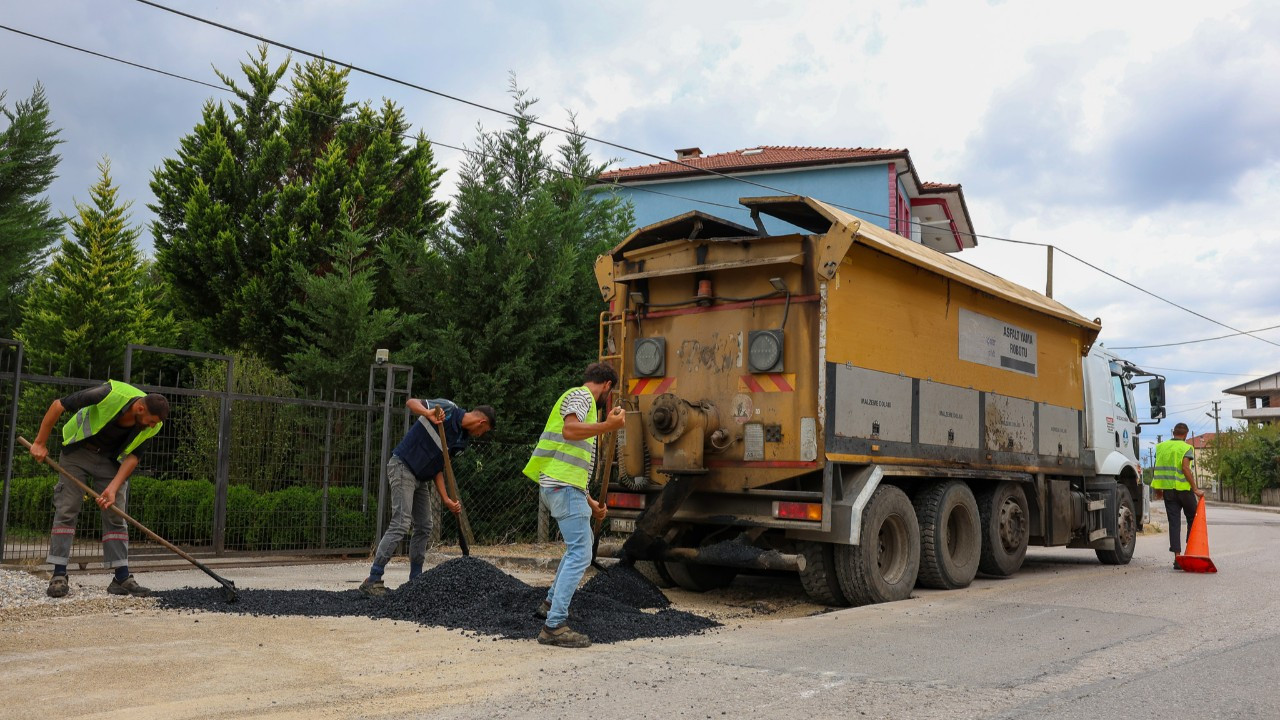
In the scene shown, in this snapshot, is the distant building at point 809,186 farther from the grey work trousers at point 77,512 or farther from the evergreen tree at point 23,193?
the grey work trousers at point 77,512

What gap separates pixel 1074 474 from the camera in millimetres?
11312

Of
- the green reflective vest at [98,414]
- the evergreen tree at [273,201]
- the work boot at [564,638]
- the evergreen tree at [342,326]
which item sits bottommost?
the work boot at [564,638]

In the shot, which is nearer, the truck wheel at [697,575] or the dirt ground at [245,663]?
the dirt ground at [245,663]

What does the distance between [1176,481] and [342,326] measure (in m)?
9.98

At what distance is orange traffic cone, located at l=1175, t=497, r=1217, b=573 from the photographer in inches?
409

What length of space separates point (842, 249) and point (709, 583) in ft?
10.5

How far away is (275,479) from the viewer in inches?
436

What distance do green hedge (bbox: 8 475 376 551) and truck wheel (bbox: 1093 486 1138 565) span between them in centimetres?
879

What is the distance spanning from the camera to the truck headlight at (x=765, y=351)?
761cm

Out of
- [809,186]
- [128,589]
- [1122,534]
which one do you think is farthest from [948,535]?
[809,186]

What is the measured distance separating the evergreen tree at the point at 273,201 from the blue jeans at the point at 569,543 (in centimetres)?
685

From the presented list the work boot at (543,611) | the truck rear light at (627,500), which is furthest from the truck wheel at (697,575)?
the work boot at (543,611)

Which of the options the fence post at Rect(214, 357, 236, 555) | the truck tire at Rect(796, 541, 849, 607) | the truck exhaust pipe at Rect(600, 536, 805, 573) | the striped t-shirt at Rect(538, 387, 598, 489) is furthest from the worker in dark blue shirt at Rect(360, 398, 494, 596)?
the fence post at Rect(214, 357, 236, 555)

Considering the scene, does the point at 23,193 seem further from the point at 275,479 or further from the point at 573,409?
A: the point at 573,409
